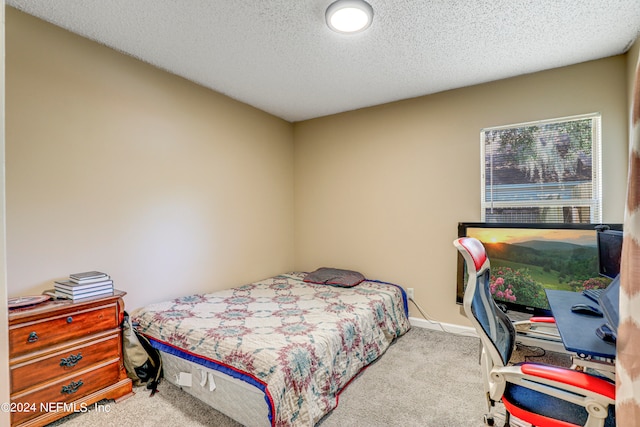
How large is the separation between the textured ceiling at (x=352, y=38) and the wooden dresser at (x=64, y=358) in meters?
1.83

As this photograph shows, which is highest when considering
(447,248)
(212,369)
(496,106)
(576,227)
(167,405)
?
(496,106)

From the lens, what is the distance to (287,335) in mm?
1957

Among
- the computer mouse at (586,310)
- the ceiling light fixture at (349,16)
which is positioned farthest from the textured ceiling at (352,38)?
the computer mouse at (586,310)

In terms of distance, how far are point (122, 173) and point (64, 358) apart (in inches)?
52.0

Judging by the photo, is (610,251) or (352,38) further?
(352,38)

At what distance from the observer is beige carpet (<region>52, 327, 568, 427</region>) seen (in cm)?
182

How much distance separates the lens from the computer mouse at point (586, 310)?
1680 mm

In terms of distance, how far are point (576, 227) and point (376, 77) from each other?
2067mm

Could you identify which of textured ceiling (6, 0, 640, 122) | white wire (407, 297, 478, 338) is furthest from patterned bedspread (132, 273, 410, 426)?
textured ceiling (6, 0, 640, 122)

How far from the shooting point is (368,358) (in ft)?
8.05

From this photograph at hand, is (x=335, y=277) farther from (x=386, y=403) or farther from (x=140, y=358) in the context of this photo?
(x=140, y=358)

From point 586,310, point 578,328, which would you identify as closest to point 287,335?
point 578,328

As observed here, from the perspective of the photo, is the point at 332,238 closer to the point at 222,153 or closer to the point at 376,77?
the point at 222,153

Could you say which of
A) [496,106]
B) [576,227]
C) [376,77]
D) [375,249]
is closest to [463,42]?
[376,77]
